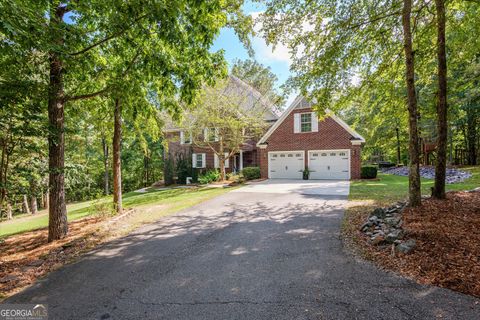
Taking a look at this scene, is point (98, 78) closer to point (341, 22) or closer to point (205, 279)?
point (205, 279)

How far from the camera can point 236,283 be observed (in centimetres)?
359

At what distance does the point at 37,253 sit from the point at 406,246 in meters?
7.49

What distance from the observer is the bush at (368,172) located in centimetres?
1594

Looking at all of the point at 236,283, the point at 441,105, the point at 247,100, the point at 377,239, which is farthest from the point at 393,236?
the point at 247,100

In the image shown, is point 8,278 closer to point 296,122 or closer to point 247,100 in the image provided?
point 296,122

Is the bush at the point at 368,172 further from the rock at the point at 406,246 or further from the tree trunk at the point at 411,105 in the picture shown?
the rock at the point at 406,246

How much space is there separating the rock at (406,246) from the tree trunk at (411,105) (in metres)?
2.43

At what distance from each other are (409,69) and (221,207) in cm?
697

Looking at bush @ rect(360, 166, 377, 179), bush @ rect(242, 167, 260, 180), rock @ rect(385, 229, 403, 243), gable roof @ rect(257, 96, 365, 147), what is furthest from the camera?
bush @ rect(242, 167, 260, 180)

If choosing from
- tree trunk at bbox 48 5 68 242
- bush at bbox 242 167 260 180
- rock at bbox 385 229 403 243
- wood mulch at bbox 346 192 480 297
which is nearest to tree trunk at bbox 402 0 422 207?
wood mulch at bbox 346 192 480 297

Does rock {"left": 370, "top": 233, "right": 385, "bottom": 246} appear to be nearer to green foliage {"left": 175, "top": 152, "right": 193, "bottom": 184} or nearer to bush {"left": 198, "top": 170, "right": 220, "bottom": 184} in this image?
bush {"left": 198, "top": 170, "right": 220, "bottom": 184}

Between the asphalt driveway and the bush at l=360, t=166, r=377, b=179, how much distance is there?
1127cm

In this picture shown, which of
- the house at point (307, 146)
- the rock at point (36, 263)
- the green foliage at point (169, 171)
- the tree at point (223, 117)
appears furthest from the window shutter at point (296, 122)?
the rock at point (36, 263)

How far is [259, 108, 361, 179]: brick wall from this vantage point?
16.0 meters
